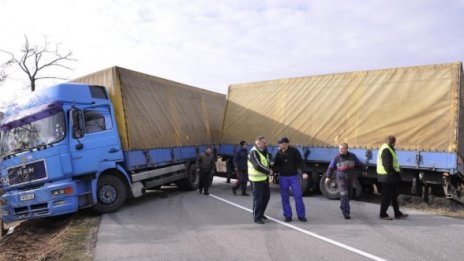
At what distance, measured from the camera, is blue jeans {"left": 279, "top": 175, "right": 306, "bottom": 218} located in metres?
8.12

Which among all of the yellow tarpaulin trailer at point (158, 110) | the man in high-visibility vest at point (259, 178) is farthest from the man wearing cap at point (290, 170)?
the yellow tarpaulin trailer at point (158, 110)

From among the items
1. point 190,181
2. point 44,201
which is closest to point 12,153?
point 44,201

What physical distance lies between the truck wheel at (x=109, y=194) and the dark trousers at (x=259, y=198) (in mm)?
3741

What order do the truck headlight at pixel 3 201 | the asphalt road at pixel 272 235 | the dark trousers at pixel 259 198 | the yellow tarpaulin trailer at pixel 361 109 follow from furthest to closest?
the yellow tarpaulin trailer at pixel 361 109 < the truck headlight at pixel 3 201 < the dark trousers at pixel 259 198 < the asphalt road at pixel 272 235

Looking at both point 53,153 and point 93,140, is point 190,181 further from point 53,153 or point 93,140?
point 53,153

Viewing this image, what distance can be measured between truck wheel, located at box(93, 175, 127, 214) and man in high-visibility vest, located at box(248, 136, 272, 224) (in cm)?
368

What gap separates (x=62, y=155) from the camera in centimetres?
891

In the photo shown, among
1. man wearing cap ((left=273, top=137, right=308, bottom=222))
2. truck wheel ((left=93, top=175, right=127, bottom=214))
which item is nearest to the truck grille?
truck wheel ((left=93, top=175, right=127, bottom=214))

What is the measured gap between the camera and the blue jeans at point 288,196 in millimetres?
8117

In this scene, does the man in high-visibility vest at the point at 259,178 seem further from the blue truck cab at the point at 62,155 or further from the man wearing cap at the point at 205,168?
the man wearing cap at the point at 205,168

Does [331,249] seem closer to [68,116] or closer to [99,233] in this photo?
[99,233]

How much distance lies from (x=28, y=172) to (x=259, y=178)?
4933 mm

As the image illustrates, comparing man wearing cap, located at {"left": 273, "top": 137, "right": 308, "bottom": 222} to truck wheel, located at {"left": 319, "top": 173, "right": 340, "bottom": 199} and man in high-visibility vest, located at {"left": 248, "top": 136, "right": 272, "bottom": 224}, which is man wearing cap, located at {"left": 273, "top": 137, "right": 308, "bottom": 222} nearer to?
man in high-visibility vest, located at {"left": 248, "top": 136, "right": 272, "bottom": 224}

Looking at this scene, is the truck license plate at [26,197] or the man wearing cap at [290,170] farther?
the truck license plate at [26,197]
